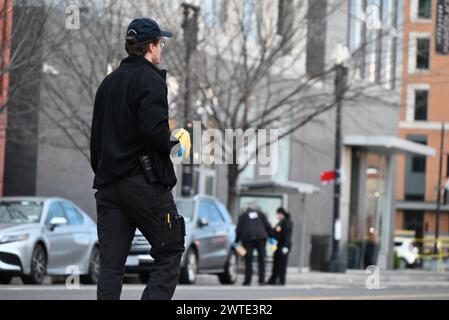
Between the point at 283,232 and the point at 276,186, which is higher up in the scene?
the point at 276,186

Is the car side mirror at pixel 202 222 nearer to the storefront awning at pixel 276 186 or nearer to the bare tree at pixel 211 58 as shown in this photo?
the bare tree at pixel 211 58

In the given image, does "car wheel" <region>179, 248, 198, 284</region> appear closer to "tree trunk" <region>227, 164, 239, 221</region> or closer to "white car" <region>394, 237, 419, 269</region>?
"tree trunk" <region>227, 164, 239, 221</region>

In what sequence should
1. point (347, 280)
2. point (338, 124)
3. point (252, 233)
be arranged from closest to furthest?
point (252, 233) → point (347, 280) → point (338, 124)

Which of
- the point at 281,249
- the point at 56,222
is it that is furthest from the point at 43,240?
the point at 281,249

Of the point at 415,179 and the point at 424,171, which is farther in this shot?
the point at 415,179

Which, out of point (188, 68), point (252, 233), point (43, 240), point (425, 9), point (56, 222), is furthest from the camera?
point (425, 9)

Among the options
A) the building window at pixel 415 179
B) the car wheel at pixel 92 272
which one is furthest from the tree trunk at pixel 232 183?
the building window at pixel 415 179

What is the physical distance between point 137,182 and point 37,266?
35.7ft

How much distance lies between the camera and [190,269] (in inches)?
825

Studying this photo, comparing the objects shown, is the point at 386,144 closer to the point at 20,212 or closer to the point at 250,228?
the point at 250,228

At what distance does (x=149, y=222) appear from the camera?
294 inches

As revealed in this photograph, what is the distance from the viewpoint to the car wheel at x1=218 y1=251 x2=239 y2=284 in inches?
908

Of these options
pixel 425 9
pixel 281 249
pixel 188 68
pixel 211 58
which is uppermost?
pixel 425 9

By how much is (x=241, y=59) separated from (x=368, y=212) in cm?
1461
